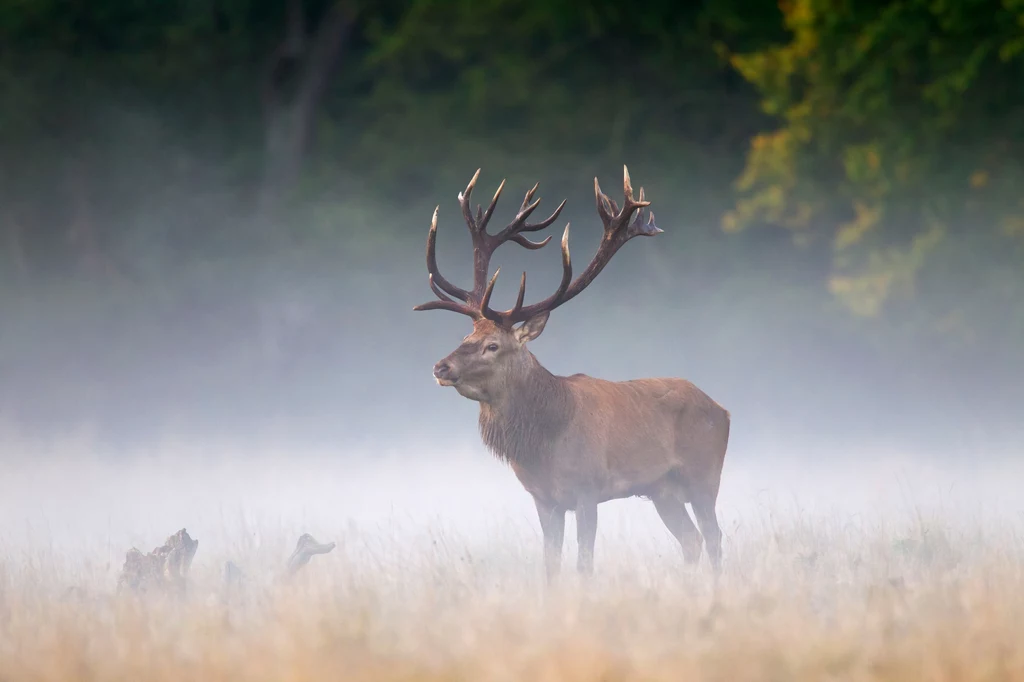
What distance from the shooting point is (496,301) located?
23641 millimetres

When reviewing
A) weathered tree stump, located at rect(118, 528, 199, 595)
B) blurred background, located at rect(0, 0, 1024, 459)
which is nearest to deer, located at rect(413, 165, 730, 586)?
weathered tree stump, located at rect(118, 528, 199, 595)

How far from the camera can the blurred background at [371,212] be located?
77.0 ft

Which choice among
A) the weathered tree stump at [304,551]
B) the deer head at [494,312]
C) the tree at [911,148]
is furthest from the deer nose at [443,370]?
the tree at [911,148]

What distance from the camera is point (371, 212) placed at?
82.2 ft

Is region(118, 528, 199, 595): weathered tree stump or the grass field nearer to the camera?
the grass field

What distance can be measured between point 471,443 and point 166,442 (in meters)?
4.43

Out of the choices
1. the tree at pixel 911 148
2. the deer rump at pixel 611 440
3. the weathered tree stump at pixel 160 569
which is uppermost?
the tree at pixel 911 148

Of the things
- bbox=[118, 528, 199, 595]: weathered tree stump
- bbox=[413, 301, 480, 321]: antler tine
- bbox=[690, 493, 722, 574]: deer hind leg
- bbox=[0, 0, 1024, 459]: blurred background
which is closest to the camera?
bbox=[118, 528, 199, 595]: weathered tree stump

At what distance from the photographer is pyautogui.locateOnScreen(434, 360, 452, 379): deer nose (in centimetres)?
770

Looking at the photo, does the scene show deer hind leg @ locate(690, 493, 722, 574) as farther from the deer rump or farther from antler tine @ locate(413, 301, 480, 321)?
antler tine @ locate(413, 301, 480, 321)

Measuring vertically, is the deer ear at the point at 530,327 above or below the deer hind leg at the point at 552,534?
above

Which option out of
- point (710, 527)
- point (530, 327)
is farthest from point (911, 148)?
point (530, 327)

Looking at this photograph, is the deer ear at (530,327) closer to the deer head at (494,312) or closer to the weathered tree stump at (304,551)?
the deer head at (494,312)

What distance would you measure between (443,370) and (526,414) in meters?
0.57
